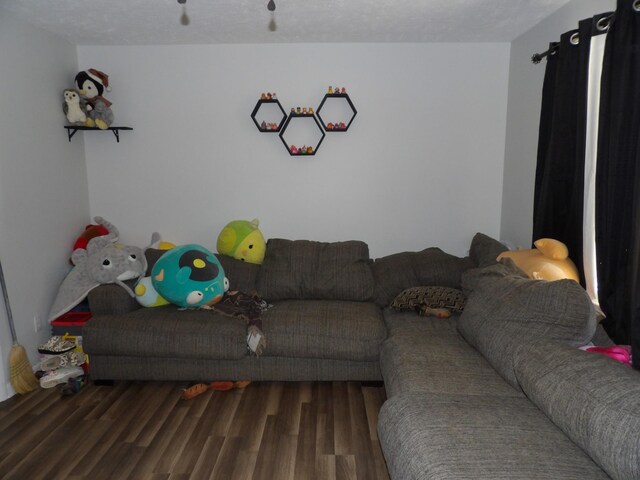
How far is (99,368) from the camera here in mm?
2943

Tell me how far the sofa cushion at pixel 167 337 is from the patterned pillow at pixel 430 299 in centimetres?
106

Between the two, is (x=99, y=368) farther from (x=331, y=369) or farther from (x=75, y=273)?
(x=331, y=369)

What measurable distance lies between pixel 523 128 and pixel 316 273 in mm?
1857

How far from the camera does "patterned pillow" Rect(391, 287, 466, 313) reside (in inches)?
118

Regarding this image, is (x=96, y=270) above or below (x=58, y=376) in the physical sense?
above

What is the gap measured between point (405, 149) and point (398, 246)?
806 millimetres

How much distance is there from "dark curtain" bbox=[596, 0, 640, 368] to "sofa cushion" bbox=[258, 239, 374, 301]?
60.5 inches

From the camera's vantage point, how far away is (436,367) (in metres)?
2.23

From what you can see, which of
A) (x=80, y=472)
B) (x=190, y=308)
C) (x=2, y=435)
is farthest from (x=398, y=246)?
(x=2, y=435)

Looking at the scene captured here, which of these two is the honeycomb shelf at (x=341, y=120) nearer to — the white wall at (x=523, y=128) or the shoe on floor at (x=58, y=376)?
the white wall at (x=523, y=128)

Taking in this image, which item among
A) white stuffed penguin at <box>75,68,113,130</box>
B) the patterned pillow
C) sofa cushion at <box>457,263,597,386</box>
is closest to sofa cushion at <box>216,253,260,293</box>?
the patterned pillow

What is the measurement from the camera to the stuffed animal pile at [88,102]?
135 inches

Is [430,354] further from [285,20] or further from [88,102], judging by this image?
[88,102]

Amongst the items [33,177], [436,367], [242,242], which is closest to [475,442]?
[436,367]
